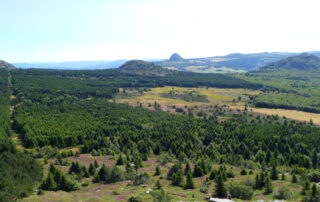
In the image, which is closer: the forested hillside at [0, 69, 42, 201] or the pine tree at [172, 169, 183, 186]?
the forested hillside at [0, 69, 42, 201]

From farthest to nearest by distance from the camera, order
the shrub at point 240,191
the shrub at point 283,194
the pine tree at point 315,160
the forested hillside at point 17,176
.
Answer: the pine tree at point 315,160, the shrub at point 240,191, the shrub at point 283,194, the forested hillside at point 17,176

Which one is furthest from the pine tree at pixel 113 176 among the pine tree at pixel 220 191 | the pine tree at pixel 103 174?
the pine tree at pixel 220 191

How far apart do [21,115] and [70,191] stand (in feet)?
351

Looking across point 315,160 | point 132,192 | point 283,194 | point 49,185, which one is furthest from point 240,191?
point 315,160

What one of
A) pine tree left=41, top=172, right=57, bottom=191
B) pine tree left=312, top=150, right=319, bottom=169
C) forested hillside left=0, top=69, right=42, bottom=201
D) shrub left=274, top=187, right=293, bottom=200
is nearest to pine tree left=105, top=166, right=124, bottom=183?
pine tree left=41, top=172, right=57, bottom=191

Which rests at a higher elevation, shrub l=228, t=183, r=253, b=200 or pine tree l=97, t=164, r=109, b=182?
shrub l=228, t=183, r=253, b=200

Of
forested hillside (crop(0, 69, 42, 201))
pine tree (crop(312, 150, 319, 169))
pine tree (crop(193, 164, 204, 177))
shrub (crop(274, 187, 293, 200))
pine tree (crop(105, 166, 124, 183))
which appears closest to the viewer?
forested hillside (crop(0, 69, 42, 201))

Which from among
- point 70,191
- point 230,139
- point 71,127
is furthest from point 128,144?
point 70,191

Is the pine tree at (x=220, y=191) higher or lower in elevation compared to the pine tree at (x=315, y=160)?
higher

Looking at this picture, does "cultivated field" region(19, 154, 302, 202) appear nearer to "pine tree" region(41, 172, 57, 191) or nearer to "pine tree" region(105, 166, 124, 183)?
"pine tree" region(41, 172, 57, 191)

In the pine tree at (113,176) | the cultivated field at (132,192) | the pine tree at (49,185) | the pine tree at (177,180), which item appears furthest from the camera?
the pine tree at (113,176)

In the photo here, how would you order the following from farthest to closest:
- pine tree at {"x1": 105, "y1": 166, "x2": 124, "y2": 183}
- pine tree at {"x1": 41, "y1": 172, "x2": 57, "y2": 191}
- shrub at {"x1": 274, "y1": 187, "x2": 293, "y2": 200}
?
1. pine tree at {"x1": 105, "y1": 166, "x2": 124, "y2": 183}
2. pine tree at {"x1": 41, "y1": 172, "x2": 57, "y2": 191}
3. shrub at {"x1": 274, "y1": 187, "x2": 293, "y2": 200}

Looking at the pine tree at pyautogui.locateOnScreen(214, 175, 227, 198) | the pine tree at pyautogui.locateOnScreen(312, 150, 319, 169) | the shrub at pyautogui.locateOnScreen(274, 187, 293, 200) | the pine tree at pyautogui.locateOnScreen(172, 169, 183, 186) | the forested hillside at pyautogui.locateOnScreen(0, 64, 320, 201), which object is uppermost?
the pine tree at pyautogui.locateOnScreen(214, 175, 227, 198)

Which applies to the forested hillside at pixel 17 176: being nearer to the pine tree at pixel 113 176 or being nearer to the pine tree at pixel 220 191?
the pine tree at pixel 113 176
